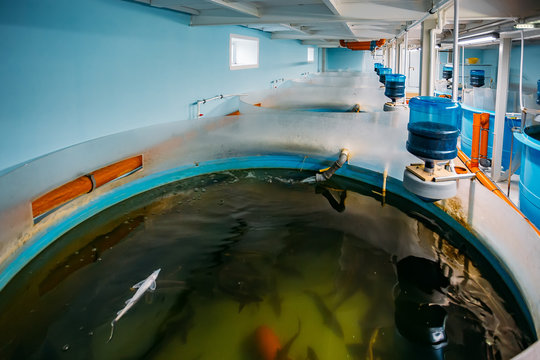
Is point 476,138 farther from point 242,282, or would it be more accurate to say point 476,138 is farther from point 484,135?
point 242,282

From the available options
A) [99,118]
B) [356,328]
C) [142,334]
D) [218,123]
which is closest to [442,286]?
[356,328]

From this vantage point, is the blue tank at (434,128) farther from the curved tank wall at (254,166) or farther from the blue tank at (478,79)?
the blue tank at (478,79)

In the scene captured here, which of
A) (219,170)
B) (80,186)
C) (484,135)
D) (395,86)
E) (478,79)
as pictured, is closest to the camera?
(80,186)

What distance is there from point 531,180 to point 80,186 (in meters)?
→ 3.78

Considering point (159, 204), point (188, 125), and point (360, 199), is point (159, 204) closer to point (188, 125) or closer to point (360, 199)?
point (188, 125)

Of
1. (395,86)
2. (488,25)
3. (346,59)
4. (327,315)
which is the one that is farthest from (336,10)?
(346,59)

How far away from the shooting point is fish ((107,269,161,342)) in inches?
77.6

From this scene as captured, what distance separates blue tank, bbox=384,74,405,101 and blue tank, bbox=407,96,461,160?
8.10 ft

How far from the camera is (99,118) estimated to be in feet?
10.5

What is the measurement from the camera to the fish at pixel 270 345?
1.72 metres

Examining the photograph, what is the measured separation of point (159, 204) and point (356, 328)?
2356mm

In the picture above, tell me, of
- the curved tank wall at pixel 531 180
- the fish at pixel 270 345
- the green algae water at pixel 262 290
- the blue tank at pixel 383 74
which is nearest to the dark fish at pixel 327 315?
the green algae water at pixel 262 290

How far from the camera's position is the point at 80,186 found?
2756 millimetres

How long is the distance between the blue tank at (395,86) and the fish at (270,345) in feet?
11.9
